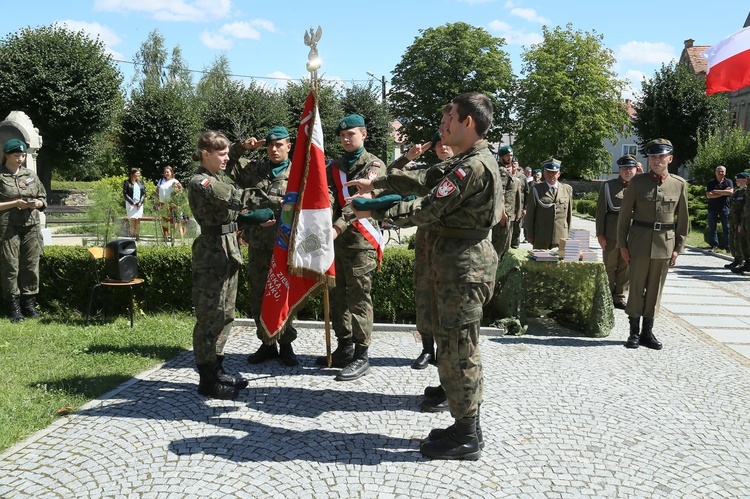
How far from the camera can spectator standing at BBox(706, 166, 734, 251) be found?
48.7 ft

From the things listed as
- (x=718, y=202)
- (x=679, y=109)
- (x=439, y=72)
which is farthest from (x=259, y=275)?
(x=439, y=72)

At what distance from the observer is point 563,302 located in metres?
7.56

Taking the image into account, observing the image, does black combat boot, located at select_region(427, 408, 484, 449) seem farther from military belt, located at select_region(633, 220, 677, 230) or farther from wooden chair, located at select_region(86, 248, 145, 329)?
wooden chair, located at select_region(86, 248, 145, 329)

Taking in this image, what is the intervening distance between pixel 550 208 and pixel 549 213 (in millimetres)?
79

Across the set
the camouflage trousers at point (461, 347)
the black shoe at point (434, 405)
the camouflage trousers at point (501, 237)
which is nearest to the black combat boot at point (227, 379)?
the black shoe at point (434, 405)

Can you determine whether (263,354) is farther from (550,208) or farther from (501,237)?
(550,208)

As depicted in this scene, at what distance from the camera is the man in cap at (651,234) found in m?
6.82

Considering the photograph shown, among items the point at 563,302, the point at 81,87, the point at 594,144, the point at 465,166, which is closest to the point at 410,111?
the point at 594,144

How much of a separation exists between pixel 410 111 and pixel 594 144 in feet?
50.2

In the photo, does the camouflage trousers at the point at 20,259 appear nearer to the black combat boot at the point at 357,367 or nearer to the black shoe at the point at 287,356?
the black shoe at the point at 287,356

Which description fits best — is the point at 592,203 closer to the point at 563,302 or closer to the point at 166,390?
the point at 563,302

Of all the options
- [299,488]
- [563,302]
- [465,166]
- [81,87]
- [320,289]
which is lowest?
[299,488]

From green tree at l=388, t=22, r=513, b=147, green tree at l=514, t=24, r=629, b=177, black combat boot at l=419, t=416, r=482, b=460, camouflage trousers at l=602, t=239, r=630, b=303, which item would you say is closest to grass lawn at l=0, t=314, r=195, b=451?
black combat boot at l=419, t=416, r=482, b=460

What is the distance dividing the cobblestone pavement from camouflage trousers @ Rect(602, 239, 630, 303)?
3036 millimetres
